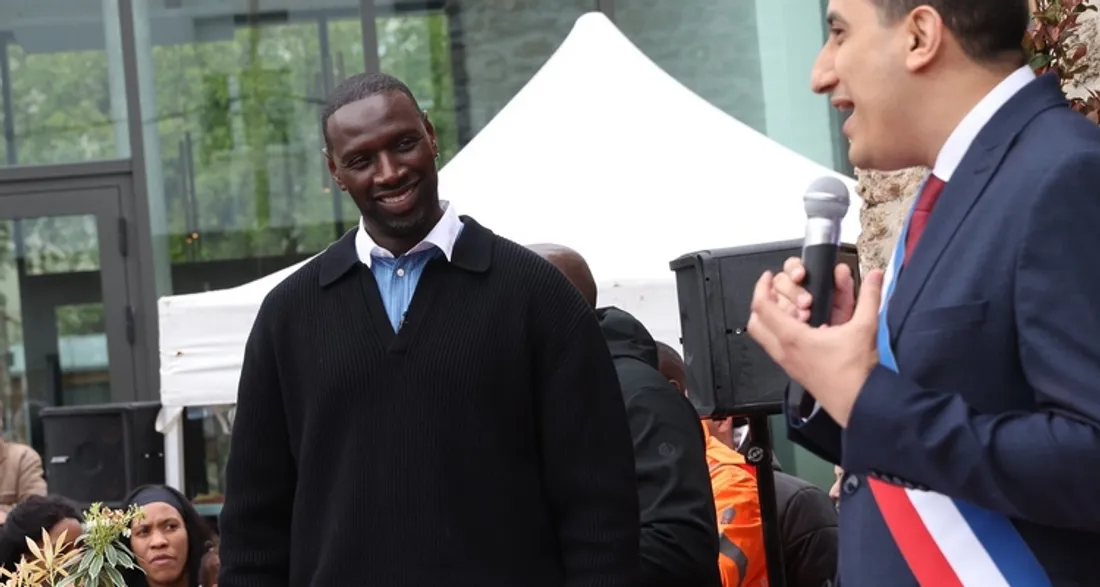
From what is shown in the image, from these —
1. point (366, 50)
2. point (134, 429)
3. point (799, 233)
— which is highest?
point (366, 50)

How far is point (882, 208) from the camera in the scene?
223 inches

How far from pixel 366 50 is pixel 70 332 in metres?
2.89

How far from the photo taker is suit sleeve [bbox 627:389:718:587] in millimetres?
3811

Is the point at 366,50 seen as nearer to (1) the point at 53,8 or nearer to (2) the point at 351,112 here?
(1) the point at 53,8

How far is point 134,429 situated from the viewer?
35.0 ft

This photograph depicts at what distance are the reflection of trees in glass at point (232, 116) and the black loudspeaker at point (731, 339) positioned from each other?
7.67 m

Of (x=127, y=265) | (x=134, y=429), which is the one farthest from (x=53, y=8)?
(x=134, y=429)

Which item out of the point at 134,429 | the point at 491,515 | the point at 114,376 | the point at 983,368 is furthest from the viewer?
the point at 114,376

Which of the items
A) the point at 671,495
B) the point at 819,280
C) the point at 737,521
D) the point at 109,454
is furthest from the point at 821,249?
the point at 109,454

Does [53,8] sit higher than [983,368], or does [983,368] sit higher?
[53,8]

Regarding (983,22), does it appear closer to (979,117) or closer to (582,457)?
(979,117)

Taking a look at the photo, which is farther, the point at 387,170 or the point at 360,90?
the point at 360,90

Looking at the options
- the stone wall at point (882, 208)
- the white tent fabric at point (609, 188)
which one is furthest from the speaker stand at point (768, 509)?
the white tent fabric at point (609, 188)

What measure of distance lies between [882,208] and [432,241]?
2773mm
